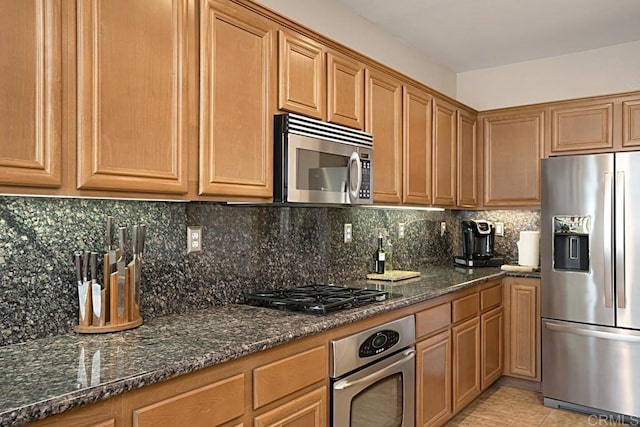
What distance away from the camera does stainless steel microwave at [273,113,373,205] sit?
7.02 ft

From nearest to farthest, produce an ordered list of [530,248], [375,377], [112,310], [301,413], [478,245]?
[112,310]
[301,413]
[375,377]
[530,248]
[478,245]

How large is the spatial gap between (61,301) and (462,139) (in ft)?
10.6

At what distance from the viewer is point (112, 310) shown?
172cm

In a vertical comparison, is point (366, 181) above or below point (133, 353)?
above

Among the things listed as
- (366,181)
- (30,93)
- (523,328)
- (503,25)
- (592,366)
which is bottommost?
(592,366)

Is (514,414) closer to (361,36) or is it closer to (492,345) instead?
(492,345)

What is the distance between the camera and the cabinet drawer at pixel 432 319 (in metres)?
2.63

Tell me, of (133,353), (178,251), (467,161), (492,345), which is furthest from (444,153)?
(133,353)

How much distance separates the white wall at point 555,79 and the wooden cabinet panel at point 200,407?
12.5 ft

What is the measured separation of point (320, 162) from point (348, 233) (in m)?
0.94

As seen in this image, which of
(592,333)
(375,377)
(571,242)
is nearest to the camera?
(375,377)

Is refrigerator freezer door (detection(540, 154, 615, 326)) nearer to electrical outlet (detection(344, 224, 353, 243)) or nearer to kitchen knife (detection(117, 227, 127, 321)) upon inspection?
electrical outlet (detection(344, 224, 353, 243))

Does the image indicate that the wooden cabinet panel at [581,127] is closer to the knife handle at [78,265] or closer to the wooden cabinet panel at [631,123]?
the wooden cabinet panel at [631,123]

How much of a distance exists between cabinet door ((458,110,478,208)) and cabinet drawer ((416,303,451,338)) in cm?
128
